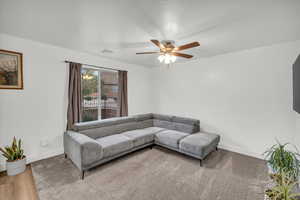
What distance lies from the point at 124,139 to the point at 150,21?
237cm

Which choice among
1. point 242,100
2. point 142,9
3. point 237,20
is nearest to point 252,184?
point 242,100

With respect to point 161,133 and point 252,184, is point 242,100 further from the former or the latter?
point 161,133

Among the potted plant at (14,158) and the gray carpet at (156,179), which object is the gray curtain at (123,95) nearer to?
the gray carpet at (156,179)

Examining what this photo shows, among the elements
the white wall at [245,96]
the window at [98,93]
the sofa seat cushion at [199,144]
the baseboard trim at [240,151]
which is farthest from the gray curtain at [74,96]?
the baseboard trim at [240,151]

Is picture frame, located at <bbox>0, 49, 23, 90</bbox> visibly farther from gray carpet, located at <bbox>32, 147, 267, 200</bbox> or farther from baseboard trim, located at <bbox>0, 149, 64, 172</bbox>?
gray carpet, located at <bbox>32, 147, 267, 200</bbox>

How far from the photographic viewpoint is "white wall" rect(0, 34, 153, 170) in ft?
8.08

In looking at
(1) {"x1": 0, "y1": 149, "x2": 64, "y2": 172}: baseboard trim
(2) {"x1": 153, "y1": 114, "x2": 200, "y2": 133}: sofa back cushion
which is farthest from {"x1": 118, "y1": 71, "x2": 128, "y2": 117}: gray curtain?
(1) {"x1": 0, "y1": 149, "x2": 64, "y2": 172}: baseboard trim

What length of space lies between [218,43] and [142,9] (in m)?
1.91

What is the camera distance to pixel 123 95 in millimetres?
4312

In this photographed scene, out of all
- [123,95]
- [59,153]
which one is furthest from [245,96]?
[59,153]

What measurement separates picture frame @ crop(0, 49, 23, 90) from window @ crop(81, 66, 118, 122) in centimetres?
124

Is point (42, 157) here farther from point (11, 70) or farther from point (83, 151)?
point (11, 70)

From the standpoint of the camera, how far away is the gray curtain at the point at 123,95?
168 inches

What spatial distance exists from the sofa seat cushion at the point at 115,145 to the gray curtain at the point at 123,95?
4.62 feet
